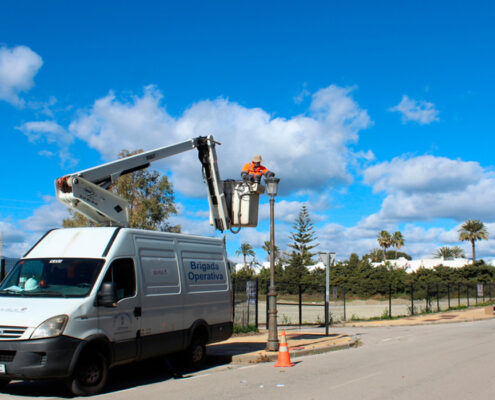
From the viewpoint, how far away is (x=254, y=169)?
14.0 meters

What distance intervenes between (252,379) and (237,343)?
574 centimetres

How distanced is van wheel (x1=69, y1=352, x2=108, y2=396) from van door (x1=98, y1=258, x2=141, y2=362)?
333mm

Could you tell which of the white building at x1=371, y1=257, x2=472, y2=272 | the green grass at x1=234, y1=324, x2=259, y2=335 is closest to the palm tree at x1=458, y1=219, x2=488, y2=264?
the white building at x1=371, y1=257, x2=472, y2=272

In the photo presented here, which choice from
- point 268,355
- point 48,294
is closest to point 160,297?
point 48,294

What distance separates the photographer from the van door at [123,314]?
8906 millimetres

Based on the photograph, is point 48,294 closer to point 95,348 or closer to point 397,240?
point 95,348

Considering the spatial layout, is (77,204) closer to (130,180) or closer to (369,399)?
(369,399)

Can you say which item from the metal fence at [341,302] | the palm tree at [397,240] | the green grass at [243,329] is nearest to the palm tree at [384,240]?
the palm tree at [397,240]

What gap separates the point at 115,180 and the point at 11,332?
437cm

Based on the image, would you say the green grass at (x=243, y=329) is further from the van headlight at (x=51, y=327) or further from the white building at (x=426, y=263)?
the white building at (x=426, y=263)

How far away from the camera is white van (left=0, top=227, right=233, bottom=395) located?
311 inches

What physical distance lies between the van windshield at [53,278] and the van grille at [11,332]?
0.78 m

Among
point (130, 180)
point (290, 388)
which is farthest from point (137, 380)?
point (130, 180)

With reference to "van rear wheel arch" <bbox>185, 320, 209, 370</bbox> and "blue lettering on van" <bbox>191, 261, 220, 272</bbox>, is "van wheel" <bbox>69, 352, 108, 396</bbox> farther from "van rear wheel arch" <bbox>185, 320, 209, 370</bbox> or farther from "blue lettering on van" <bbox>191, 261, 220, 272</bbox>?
"blue lettering on van" <bbox>191, 261, 220, 272</bbox>
